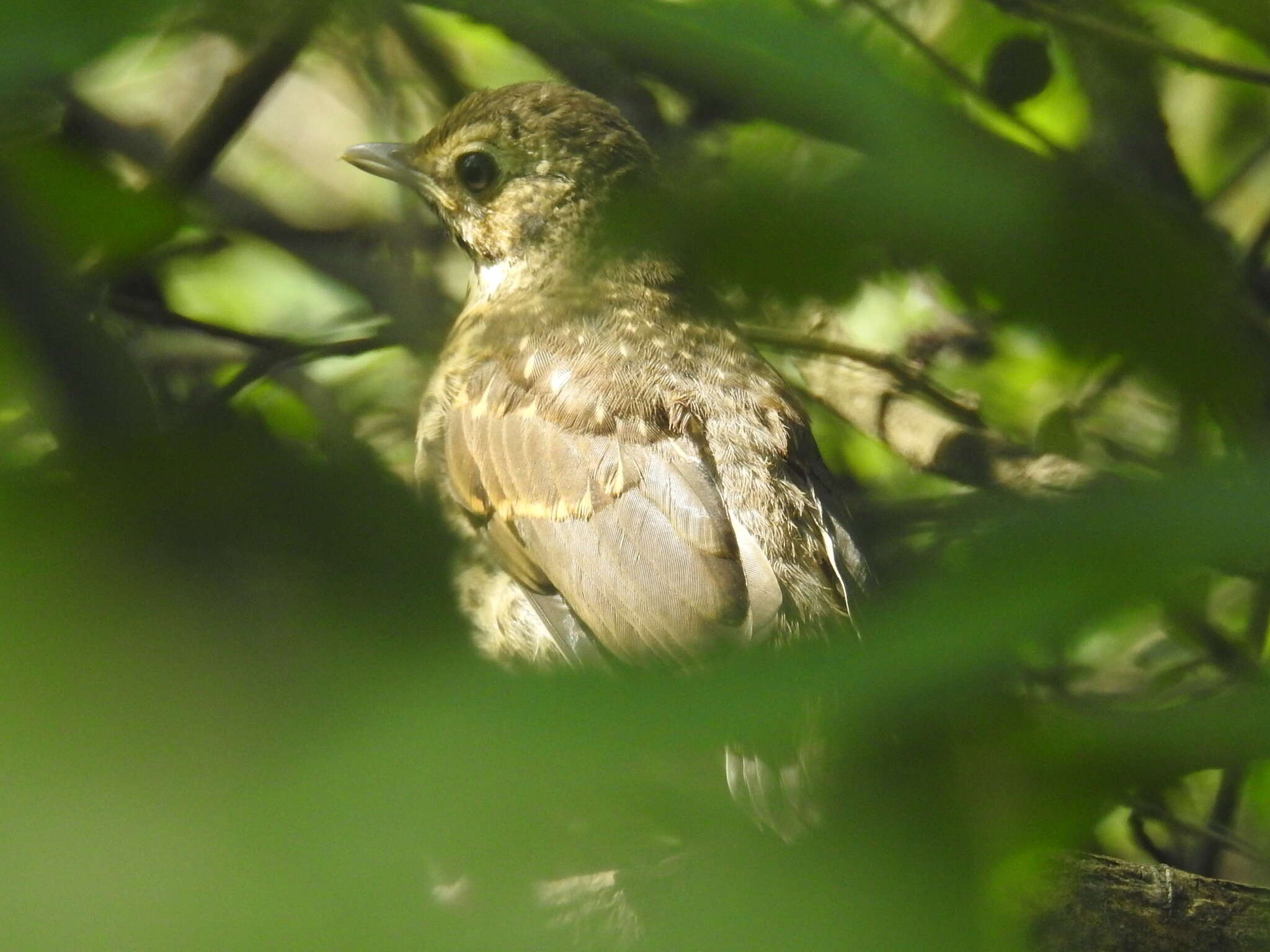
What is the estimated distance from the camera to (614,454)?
8.86 ft

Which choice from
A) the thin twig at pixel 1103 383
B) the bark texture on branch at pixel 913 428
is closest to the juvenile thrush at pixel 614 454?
the bark texture on branch at pixel 913 428

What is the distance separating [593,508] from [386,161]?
1391mm

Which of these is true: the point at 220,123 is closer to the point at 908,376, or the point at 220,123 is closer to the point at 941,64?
the point at 908,376

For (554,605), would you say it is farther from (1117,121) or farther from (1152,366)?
(1152,366)

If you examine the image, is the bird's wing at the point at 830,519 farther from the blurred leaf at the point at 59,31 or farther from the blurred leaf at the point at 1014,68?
the blurred leaf at the point at 59,31

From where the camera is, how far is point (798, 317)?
0.42 metres

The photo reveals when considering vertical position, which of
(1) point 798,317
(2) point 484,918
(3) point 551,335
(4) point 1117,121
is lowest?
(3) point 551,335

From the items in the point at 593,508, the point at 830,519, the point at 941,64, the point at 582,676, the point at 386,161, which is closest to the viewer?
the point at 582,676

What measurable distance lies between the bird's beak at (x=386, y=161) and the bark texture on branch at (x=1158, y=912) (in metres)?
2.50

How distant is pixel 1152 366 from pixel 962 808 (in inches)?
5.9

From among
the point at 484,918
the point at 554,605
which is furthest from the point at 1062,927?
the point at 554,605

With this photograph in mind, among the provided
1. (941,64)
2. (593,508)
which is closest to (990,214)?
(941,64)

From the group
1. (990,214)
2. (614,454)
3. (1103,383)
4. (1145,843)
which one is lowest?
(1145,843)

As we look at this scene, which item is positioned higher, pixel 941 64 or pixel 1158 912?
pixel 941 64
